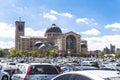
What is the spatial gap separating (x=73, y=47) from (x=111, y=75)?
599 ft

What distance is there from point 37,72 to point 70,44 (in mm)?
174115

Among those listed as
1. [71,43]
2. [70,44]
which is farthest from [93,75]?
[71,43]

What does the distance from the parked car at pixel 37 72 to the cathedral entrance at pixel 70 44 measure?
170522mm

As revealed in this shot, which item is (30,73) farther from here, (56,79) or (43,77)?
(56,79)

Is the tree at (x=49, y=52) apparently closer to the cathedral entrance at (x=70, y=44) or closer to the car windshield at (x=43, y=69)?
the cathedral entrance at (x=70, y=44)

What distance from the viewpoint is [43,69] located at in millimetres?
14203

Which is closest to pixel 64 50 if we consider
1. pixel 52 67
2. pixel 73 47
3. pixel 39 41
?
pixel 73 47

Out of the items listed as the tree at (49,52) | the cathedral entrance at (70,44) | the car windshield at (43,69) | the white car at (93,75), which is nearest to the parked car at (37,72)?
the car windshield at (43,69)

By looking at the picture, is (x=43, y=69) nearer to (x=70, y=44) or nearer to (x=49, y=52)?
(x=49, y=52)

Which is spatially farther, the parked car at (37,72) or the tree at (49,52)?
the tree at (49,52)

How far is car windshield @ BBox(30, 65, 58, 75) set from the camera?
1399cm

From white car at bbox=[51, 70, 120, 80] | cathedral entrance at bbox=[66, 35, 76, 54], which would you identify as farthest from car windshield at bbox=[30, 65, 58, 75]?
cathedral entrance at bbox=[66, 35, 76, 54]

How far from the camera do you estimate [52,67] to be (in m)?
14.5

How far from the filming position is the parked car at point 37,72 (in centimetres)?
1371
